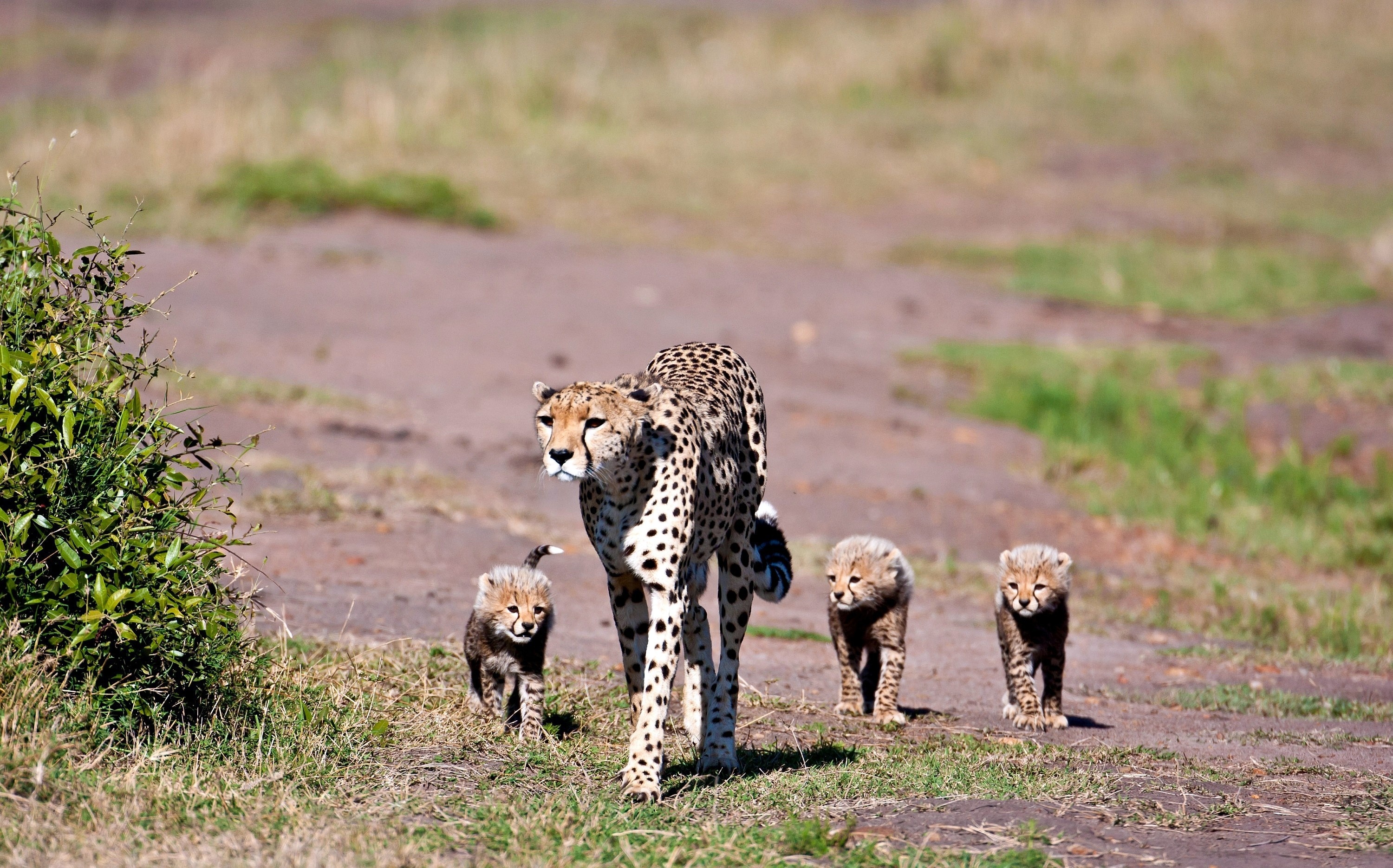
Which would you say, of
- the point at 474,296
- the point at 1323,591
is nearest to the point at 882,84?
the point at 474,296

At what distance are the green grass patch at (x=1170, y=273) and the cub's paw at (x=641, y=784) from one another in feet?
43.8

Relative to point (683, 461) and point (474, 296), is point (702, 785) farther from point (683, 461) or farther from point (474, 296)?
point (474, 296)

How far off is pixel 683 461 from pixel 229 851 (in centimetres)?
196

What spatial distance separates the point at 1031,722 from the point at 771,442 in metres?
5.61

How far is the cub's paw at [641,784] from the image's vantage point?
17.7 feet

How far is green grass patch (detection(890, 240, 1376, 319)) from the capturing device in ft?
59.0

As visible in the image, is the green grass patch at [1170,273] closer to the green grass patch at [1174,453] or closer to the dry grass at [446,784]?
the green grass patch at [1174,453]

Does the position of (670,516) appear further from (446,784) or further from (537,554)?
(537,554)

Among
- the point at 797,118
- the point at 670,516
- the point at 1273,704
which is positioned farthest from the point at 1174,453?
the point at 797,118

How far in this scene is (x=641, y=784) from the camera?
17.7ft

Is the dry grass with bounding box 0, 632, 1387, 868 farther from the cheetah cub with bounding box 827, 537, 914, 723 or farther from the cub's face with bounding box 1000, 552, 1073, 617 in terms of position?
the cub's face with bounding box 1000, 552, 1073, 617

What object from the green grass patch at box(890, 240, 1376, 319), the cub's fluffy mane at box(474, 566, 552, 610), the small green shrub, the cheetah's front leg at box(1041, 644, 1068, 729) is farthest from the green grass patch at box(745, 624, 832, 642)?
the small green shrub

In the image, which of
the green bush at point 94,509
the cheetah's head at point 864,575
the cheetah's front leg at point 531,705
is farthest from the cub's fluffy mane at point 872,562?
the green bush at point 94,509

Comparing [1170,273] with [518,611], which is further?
[1170,273]
